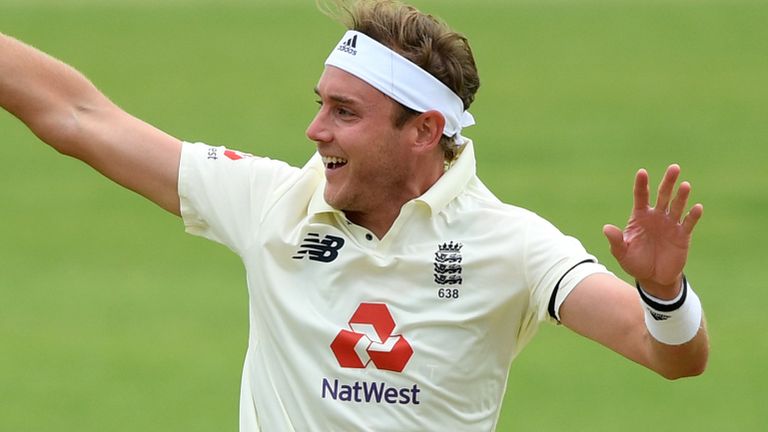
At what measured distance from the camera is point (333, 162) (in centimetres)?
711

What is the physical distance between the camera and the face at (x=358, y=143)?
705 centimetres

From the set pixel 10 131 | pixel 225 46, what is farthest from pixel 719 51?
pixel 10 131

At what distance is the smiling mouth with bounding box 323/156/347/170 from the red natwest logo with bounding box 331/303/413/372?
53cm

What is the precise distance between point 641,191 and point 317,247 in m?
1.39

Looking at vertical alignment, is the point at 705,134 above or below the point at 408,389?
above

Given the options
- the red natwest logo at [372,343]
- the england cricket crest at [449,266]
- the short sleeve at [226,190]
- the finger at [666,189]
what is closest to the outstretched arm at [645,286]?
the finger at [666,189]

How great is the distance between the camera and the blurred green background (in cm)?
1529

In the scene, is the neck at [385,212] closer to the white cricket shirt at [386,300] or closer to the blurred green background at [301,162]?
the white cricket shirt at [386,300]

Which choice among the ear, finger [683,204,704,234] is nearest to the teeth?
the ear

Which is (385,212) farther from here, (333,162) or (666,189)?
(666,189)

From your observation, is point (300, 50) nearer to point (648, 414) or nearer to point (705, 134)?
point (705, 134)

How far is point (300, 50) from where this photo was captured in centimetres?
3186

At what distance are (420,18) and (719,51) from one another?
2498cm

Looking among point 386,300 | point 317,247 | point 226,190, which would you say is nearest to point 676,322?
point 386,300
